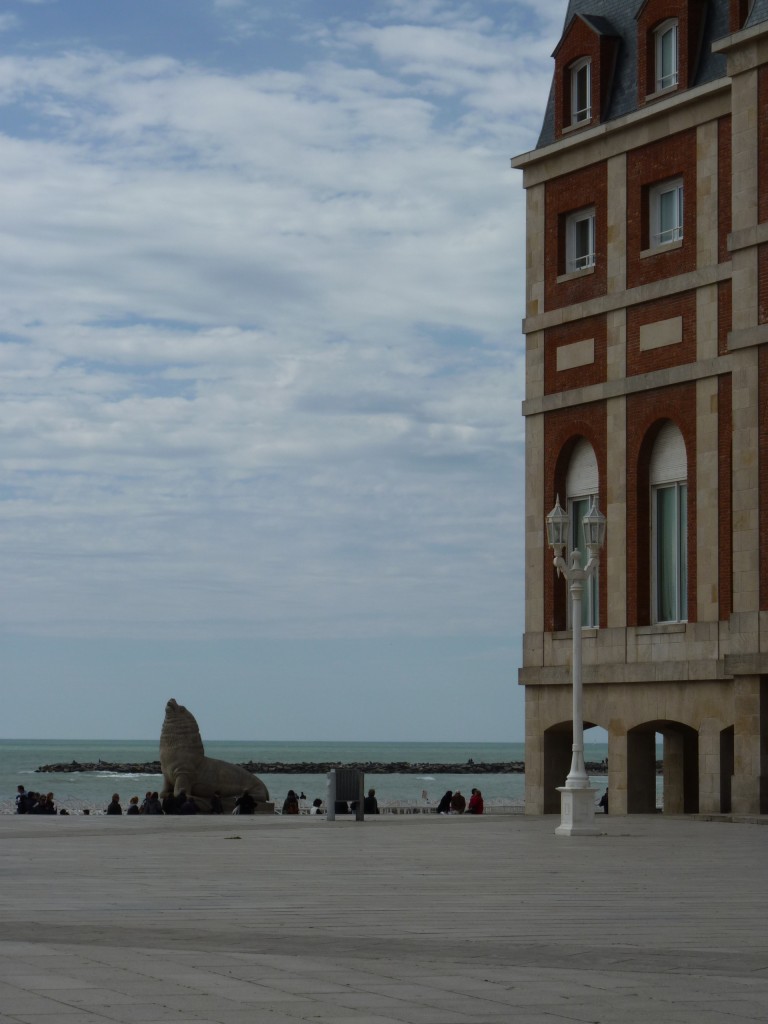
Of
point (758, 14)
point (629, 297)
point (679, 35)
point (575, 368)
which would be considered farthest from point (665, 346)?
point (758, 14)

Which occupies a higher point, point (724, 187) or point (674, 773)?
point (724, 187)

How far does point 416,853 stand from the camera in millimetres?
25125

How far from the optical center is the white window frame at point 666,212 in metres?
42.8

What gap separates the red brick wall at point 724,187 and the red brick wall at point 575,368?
14.5ft

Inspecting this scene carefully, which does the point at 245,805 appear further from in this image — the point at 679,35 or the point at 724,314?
the point at 679,35

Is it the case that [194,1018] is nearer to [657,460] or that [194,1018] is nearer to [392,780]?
[657,460]

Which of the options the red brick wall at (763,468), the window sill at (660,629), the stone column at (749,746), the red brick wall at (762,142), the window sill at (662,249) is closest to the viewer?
the stone column at (749,746)

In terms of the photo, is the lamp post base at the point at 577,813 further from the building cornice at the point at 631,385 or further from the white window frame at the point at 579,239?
the white window frame at the point at 579,239

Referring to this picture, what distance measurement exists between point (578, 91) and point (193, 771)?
70.8 ft

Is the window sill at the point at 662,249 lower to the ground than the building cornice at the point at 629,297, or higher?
higher

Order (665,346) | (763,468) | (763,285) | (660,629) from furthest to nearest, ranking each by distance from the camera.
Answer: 1. (665,346)
2. (660,629)
3. (763,285)
4. (763,468)

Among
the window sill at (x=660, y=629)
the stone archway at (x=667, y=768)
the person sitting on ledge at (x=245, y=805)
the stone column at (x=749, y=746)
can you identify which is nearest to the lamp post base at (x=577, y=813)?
the stone column at (x=749, y=746)

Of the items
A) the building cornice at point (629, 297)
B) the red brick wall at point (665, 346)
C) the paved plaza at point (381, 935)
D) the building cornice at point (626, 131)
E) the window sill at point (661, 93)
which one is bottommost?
the paved plaza at point (381, 935)

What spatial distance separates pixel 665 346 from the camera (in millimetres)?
42500
